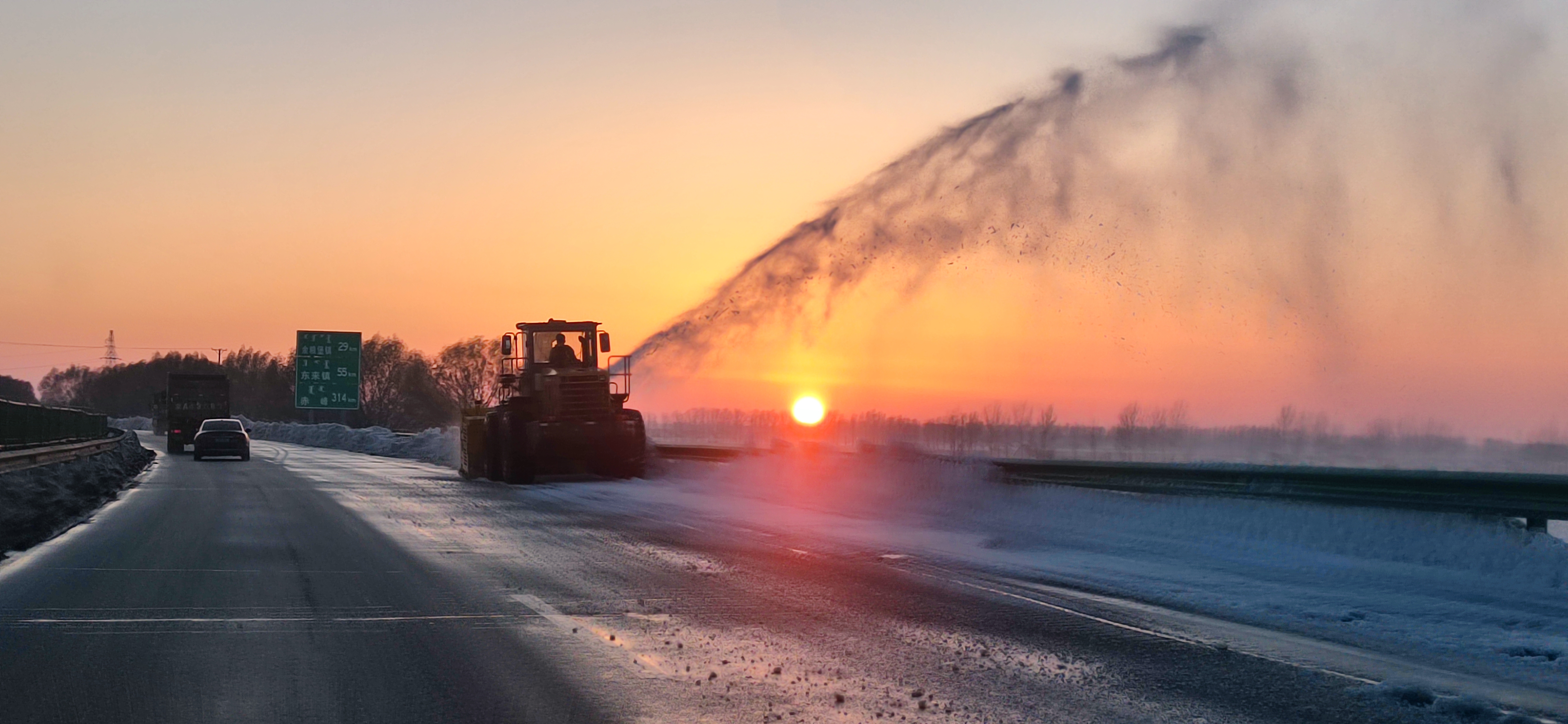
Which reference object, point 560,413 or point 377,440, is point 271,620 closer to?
point 560,413

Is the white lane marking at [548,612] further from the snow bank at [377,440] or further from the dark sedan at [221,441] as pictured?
the dark sedan at [221,441]

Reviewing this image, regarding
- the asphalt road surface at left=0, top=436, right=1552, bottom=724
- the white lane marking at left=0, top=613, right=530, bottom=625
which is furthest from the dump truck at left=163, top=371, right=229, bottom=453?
the white lane marking at left=0, top=613, right=530, bottom=625

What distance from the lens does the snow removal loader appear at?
28344 millimetres

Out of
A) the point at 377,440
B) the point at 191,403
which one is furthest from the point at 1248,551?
the point at 191,403

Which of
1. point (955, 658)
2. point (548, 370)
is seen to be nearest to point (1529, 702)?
point (955, 658)

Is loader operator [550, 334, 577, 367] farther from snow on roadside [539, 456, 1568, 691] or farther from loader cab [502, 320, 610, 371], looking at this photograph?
snow on roadside [539, 456, 1568, 691]

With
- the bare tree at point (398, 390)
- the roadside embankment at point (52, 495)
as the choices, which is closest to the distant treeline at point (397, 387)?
the bare tree at point (398, 390)

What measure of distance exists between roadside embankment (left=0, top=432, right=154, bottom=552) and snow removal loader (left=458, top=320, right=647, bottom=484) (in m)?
8.43

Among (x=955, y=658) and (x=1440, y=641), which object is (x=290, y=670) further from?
(x=1440, y=641)

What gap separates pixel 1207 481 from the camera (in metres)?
17.2

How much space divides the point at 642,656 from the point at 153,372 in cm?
21632

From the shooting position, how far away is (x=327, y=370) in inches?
2397

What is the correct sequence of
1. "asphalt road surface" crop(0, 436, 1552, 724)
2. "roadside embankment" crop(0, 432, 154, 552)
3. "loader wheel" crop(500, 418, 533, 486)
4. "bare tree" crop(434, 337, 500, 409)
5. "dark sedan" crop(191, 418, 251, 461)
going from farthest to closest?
"bare tree" crop(434, 337, 500, 409)
"dark sedan" crop(191, 418, 251, 461)
"loader wheel" crop(500, 418, 533, 486)
"roadside embankment" crop(0, 432, 154, 552)
"asphalt road surface" crop(0, 436, 1552, 724)

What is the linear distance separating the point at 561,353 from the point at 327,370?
36338mm
